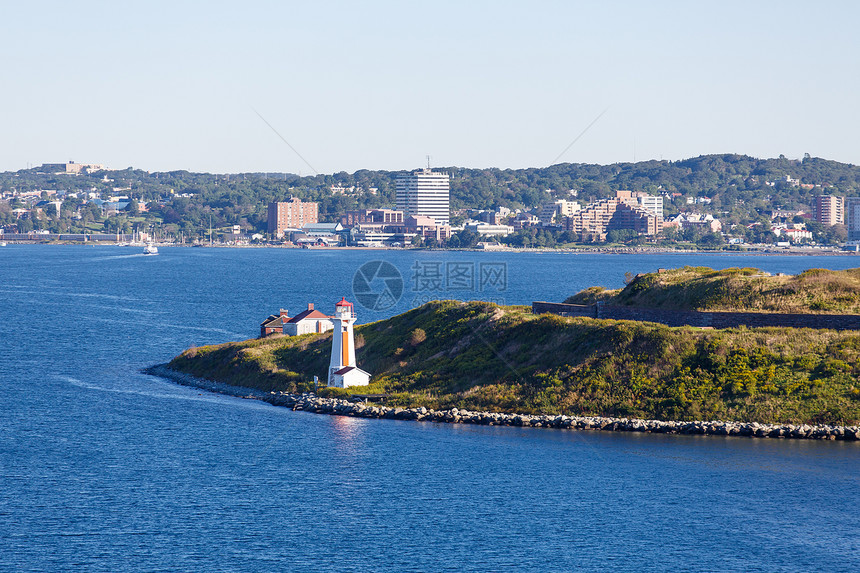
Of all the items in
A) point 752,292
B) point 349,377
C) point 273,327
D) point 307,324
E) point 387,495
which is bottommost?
point 387,495

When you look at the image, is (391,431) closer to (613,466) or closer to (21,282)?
(613,466)

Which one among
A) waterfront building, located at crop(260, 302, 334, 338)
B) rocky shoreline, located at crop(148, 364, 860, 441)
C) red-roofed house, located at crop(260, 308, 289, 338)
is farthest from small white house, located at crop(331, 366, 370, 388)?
red-roofed house, located at crop(260, 308, 289, 338)

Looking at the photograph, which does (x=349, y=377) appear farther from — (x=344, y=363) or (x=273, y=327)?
(x=273, y=327)

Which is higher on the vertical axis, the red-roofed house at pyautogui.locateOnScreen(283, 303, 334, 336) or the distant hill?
the distant hill

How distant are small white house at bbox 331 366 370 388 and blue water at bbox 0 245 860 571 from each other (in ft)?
15.1

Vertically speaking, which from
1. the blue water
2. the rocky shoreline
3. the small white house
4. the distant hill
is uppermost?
the distant hill

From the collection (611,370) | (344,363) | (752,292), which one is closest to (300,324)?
(344,363)

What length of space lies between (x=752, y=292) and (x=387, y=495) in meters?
31.9

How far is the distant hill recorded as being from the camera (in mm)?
61031

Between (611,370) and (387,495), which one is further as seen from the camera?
(611,370)

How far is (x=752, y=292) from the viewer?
62406mm

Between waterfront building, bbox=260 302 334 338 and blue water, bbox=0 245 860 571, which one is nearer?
blue water, bbox=0 245 860 571

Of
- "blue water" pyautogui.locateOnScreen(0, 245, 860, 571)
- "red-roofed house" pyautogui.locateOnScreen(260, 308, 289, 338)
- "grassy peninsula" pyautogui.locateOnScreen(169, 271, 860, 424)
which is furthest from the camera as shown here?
"red-roofed house" pyautogui.locateOnScreen(260, 308, 289, 338)

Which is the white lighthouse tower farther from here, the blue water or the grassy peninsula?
the blue water
